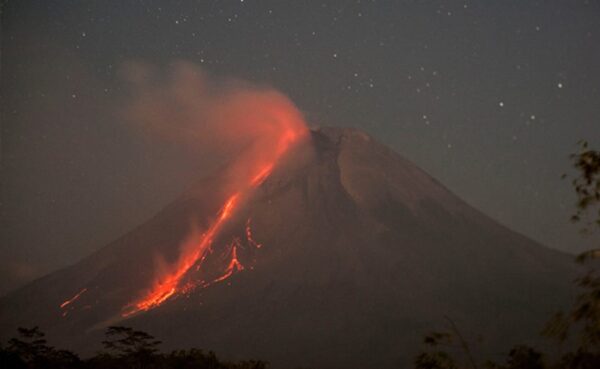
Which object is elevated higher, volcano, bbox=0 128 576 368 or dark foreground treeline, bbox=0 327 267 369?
volcano, bbox=0 128 576 368

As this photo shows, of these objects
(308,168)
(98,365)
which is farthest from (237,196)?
(98,365)

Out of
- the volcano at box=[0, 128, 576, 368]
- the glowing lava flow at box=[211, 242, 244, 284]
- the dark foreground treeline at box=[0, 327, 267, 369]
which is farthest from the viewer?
the glowing lava flow at box=[211, 242, 244, 284]

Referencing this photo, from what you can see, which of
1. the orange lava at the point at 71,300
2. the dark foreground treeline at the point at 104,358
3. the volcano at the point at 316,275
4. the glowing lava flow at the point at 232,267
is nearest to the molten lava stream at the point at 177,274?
the volcano at the point at 316,275

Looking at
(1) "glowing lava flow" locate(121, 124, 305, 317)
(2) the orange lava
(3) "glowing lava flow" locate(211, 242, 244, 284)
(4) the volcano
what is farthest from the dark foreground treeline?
(2) the orange lava

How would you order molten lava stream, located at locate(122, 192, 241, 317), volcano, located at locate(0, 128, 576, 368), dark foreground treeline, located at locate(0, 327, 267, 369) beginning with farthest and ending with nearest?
1. molten lava stream, located at locate(122, 192, 241, 317)
2. volcano, located at locate(0, 128, 576, 368)
3. dark foreground treeline, located at locate(0, 327, 267, 369)

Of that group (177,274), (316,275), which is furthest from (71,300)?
(316,275)

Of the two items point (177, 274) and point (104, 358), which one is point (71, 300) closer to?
point (177, 274)

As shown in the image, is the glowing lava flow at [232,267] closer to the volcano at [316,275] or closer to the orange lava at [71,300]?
the volcano at [316,275]

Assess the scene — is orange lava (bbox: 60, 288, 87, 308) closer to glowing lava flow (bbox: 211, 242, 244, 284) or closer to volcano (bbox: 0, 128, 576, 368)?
volcano (bbox: 0, 128, 576, 368)
